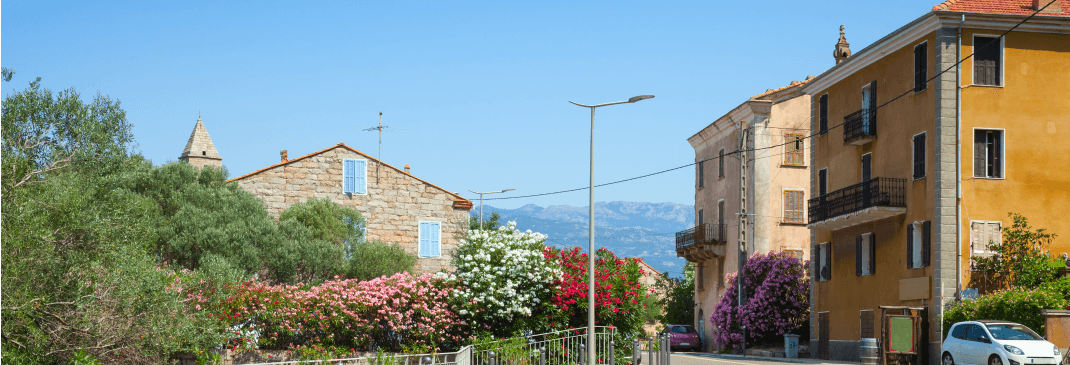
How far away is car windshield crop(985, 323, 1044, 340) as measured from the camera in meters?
23.4

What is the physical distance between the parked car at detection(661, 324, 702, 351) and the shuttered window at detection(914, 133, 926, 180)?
22230mm

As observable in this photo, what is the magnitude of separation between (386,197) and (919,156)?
21975 millimetres

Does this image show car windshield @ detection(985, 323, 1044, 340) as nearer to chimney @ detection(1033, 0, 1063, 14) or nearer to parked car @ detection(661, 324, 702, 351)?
chimney @ detection(1033, 0, 1063, 14)

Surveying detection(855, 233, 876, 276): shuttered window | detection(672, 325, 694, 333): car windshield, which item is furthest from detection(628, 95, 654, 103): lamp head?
detection(672, 325, 694, 333): car windshield

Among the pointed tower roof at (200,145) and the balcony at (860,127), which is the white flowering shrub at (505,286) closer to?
the balcony at (860,127)

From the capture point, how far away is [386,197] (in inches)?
1713

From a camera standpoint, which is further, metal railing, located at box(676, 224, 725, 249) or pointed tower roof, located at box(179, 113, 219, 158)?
pointed tower roof, located at box(179, 113, 219, 158)

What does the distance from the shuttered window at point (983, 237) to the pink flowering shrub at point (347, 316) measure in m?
15.6

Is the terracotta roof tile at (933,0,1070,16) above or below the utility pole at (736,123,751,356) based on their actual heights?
above

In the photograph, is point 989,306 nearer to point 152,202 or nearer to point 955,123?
point 955,123

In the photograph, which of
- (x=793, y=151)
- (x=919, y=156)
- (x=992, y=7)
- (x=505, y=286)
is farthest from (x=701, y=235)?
(x=505, y=286)

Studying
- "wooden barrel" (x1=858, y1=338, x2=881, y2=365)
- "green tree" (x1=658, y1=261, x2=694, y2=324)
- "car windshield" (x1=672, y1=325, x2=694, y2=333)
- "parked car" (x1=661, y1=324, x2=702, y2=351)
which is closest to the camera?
"wooden barrel" (x1=858, y1=338, x2=881, y2=365)

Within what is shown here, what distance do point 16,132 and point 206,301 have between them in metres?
6.41

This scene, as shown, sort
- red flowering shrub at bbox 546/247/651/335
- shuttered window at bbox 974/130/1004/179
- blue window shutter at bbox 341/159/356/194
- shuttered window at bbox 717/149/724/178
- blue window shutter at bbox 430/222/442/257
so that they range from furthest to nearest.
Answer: shuttered window at bbox 717/149/724/178 → blue window shutter at bbox 430/222/442/257 → blue window shutter at bbox 341/159/356/194 → shuttered window at bbox 974/130/1004/179 → red flowering shrub at bbox 546/247/651/335
